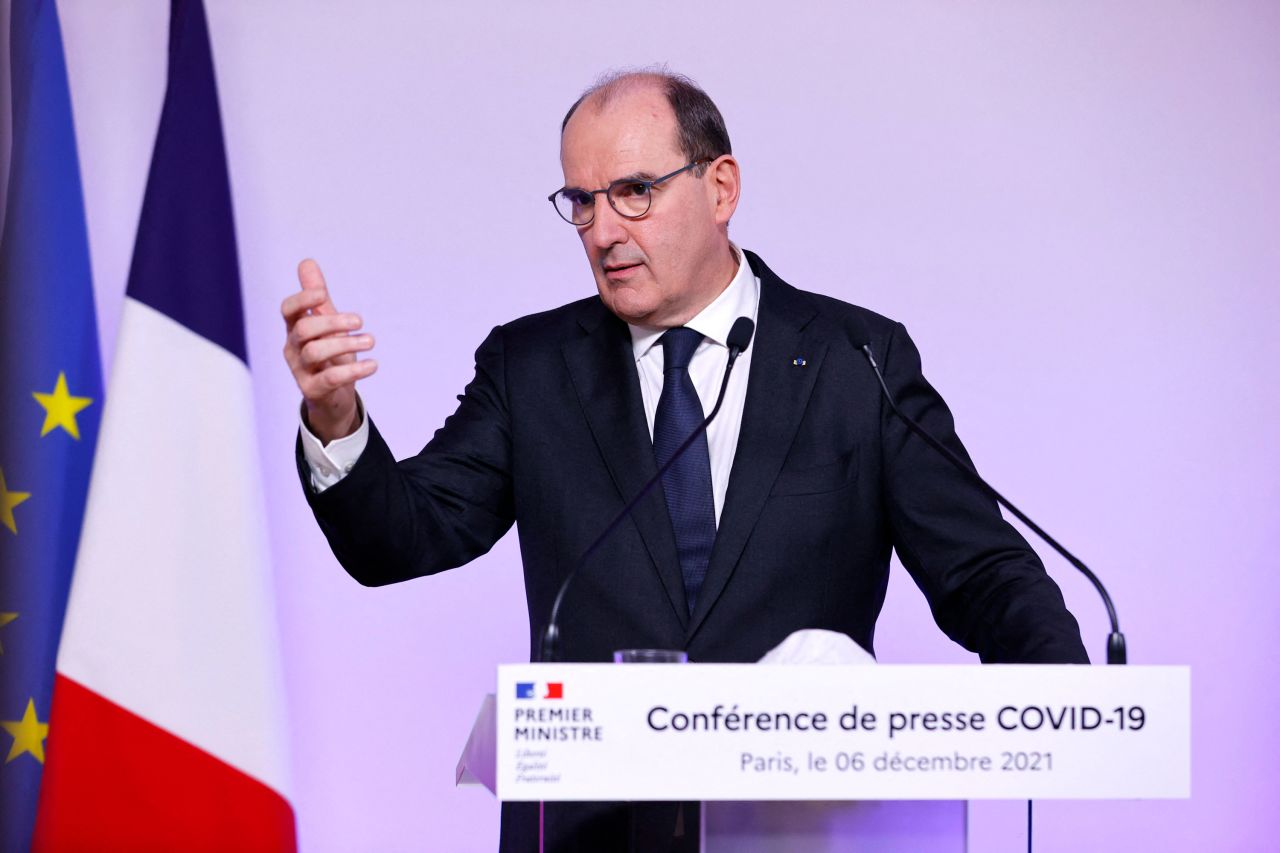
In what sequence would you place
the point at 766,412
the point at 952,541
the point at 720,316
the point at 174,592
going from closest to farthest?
the point at 952,541
the point at 766,412
the point at 720,316
the point at 174,592

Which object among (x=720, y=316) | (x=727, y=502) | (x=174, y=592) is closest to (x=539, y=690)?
(x=727, y=502)

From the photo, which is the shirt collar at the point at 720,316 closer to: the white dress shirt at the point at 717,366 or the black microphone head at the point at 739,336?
the white dress shirt at the point at 717,366

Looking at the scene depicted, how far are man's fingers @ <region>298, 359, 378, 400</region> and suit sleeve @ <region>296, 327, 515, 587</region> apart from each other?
19 centimetres

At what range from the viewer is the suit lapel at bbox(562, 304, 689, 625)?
7.03 ft

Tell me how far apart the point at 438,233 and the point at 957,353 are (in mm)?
1343

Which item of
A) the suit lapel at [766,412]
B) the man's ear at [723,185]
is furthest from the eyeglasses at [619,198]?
the suit lapel at [766,412]

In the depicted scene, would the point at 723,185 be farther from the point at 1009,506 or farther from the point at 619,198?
the point at 1009,506

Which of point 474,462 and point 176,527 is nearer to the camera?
point 474,462

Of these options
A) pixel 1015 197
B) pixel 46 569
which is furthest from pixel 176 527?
pixel 1015 197

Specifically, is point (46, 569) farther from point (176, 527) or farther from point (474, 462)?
point (474, 462)

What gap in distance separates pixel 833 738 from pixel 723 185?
4.47 feet

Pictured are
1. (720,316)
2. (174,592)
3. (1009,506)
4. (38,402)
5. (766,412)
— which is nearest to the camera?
(1009,506)

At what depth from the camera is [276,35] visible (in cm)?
354

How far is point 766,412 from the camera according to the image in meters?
2.27
